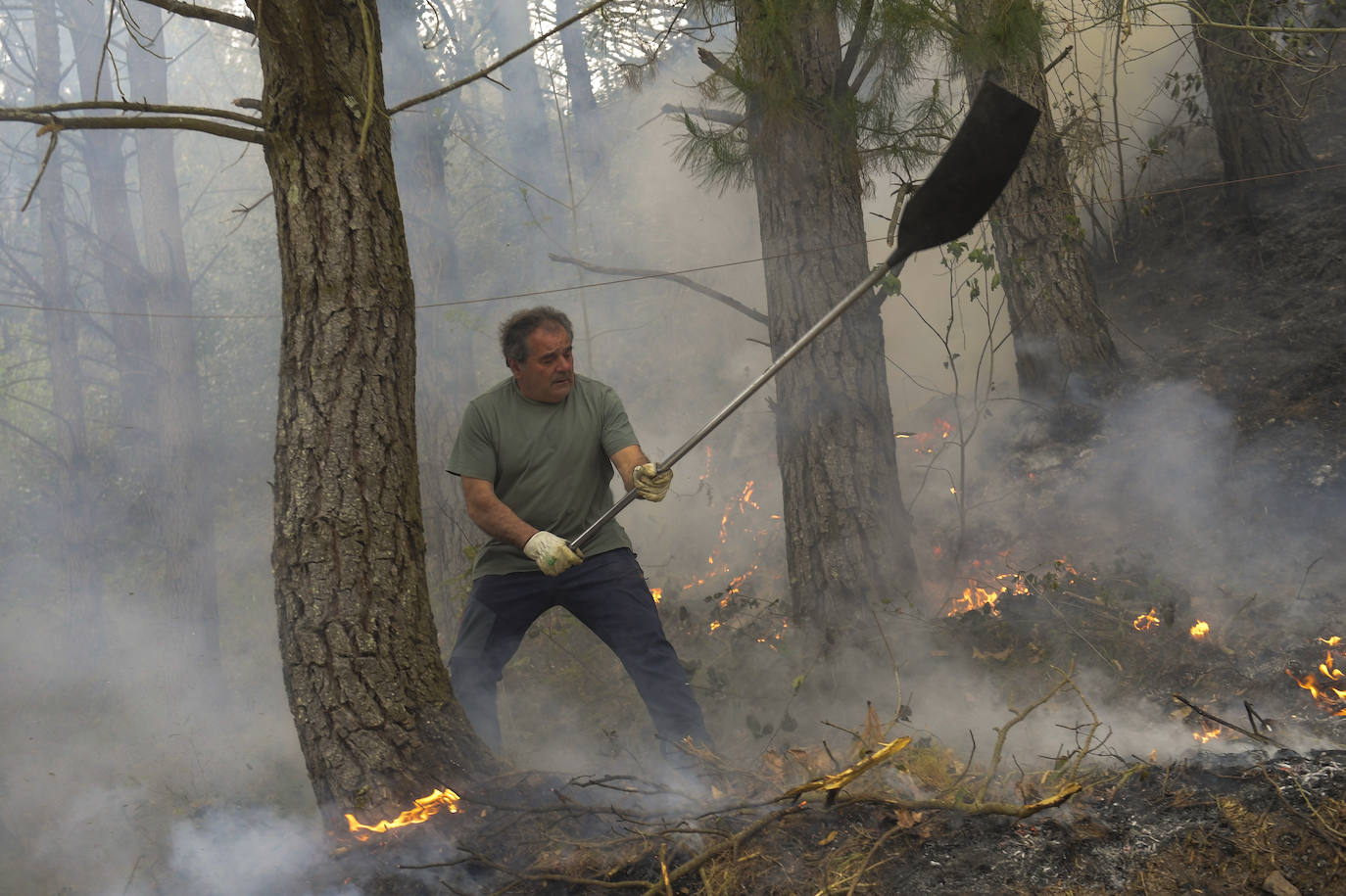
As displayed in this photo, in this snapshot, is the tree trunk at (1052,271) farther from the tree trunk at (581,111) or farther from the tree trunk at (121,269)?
the tree trunk at (121,269)

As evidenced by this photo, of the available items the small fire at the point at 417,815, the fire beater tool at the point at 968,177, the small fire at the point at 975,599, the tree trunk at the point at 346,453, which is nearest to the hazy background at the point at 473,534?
the small fire at the point at 417,815

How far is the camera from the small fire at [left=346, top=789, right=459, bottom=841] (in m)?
2.97

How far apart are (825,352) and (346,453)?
2767 millimetres

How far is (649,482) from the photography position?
3.75m

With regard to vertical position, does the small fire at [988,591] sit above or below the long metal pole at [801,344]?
below

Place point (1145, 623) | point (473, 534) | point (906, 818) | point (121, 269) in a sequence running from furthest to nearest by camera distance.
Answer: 1. point (121, 269)
2. point (473, 534)
3. point (1145, 623)
4. point (906, 818)

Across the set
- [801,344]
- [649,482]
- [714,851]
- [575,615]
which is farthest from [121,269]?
[714,851]

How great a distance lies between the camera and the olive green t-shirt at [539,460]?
13.1 ft

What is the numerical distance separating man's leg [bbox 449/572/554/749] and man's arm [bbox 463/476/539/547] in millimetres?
196

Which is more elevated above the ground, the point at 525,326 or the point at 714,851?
the point at 525,326

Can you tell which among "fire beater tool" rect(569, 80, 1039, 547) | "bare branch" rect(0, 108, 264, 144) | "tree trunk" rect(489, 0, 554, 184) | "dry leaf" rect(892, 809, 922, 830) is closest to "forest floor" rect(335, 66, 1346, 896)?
"dry leaf" rect(892, 809, 922, 830)

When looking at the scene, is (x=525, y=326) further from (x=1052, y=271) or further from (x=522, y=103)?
(x=522, y=103)

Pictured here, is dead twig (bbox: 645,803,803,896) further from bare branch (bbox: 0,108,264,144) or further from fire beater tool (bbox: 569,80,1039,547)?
bare branch (bbox: 0,108,264,144)

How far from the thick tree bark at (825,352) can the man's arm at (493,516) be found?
1.82 m
